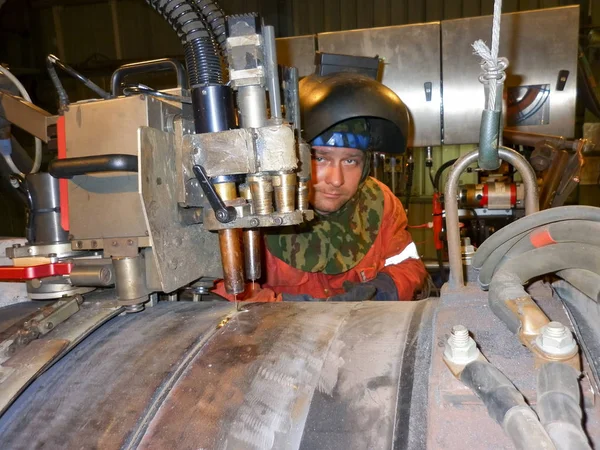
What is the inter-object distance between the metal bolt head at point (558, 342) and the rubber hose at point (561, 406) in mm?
16

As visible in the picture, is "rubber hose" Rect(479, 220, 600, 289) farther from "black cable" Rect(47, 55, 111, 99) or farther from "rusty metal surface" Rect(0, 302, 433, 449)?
"black cable" Rect(47, 55, 111, 99)

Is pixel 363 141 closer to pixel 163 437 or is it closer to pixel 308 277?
pixel 308 277

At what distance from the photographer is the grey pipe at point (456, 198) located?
2.58 ft

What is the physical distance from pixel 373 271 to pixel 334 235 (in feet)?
0.93

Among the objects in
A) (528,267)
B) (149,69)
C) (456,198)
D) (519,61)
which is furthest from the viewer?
(519,61)

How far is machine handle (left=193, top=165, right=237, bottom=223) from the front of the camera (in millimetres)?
849

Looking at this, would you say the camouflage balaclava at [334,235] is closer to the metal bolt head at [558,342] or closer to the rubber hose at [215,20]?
the rubber hose at [215,20]

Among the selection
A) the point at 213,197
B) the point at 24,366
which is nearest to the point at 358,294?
the point at 213,197

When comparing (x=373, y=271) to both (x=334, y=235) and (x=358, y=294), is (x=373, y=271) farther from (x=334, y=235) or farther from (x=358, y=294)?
(x=358, y=294)

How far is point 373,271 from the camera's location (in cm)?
230

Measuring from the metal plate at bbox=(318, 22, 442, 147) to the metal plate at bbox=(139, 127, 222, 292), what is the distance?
7.24 ft

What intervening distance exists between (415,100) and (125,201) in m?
2.35

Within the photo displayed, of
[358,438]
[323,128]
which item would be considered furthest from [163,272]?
[323,128]

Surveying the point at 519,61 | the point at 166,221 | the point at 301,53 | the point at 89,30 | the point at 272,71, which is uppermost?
the point at 89,30
